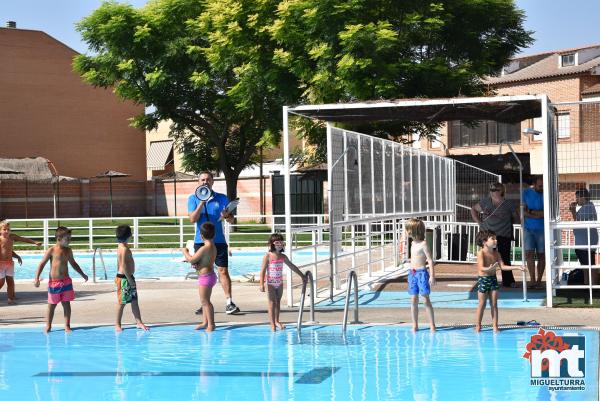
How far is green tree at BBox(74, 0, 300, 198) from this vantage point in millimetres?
37969

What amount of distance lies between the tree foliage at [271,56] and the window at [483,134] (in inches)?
578

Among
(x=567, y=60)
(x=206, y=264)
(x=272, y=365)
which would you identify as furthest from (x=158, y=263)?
(x=567, y=60)

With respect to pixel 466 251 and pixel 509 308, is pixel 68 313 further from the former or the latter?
pixel 466 251

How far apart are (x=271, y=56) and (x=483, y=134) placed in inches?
795

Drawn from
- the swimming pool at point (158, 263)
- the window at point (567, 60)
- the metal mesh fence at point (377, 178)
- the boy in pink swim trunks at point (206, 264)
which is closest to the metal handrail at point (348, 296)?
the boy in pink swim trunks at point (206, 264)

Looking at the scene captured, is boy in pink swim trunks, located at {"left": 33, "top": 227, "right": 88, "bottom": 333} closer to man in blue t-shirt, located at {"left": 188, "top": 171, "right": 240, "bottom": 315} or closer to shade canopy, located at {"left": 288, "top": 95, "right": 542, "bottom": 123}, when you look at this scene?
man in blue t-shirt, located at {"left": 188, "top": 171, "right": 240, "bottom": 315}

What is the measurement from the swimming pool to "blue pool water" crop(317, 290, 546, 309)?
8754mm

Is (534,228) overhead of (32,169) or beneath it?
beneath

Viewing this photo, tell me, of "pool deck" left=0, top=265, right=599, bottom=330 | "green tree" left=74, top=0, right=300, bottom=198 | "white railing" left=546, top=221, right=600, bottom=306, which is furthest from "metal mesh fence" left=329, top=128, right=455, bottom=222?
"green tree" left=74, top=0, right=300, bottom=198

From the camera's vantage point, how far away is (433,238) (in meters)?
19.6

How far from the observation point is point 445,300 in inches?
594

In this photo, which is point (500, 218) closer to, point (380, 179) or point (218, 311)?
point (380, 179)

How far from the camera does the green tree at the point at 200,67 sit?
3797 cm

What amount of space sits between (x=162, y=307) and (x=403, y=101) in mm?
5086
